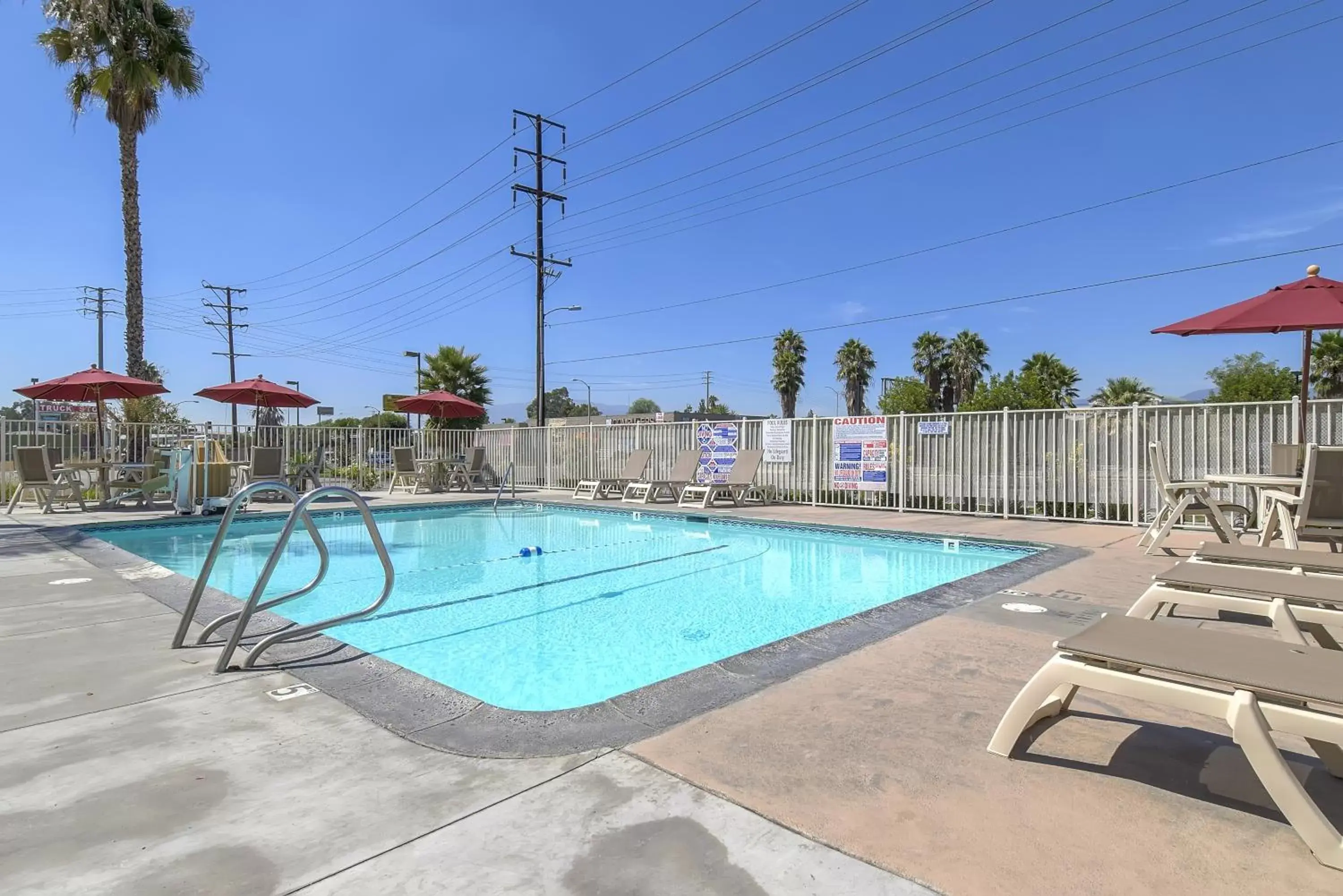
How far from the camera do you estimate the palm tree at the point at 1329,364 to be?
1260 inches

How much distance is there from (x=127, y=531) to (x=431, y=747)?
9987 millimetres

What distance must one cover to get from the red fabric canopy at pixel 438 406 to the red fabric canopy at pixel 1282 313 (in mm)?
13754

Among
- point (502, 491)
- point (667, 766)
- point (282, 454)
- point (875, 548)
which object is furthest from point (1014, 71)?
point (667, 766)

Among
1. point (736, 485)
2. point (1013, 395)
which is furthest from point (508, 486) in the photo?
point (1013, 395)

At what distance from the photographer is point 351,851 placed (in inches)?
69.6

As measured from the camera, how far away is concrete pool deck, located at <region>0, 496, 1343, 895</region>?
1652 millimetres

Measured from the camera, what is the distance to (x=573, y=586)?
21.3 ft

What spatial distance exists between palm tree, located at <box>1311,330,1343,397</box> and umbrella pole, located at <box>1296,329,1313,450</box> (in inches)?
1311

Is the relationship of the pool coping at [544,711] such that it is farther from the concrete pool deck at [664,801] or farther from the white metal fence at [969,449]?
the white metal fence at [969,449]

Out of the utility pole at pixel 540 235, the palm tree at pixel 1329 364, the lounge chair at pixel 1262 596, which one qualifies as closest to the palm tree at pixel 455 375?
the utility pole at pixel 540 235

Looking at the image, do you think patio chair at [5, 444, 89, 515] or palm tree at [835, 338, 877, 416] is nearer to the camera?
patio chair at [5, 444, 89, 515]

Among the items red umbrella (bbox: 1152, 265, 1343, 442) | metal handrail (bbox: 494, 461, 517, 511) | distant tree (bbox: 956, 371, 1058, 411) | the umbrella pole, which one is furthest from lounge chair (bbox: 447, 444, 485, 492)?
distant tree (bbox: 956, 371, 1058, 411)

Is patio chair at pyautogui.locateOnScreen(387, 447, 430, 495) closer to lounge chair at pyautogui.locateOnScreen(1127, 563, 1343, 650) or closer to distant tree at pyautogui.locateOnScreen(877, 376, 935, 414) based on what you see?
lounge chair at pyautogui.locateOnScreen(1127, 563, 1343, 650)

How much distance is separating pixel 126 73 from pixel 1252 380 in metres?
49.3
